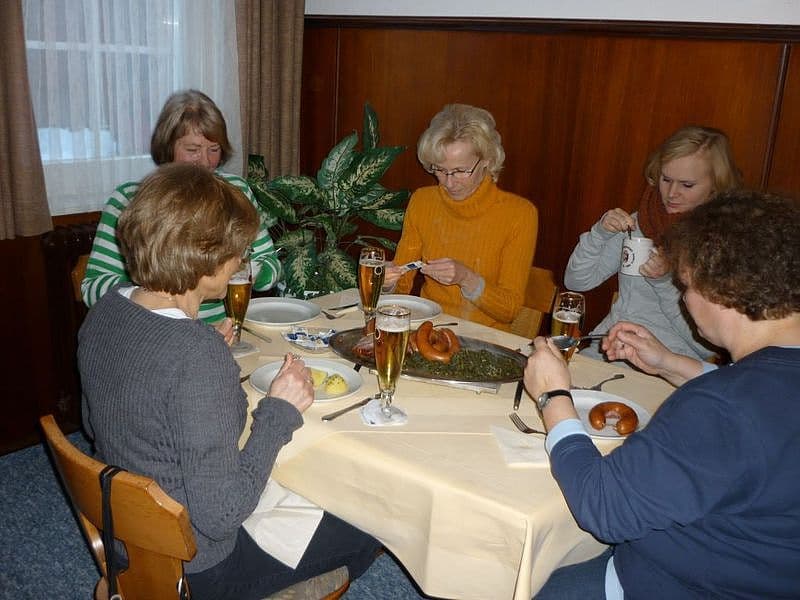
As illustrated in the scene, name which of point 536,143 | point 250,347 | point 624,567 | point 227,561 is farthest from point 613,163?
point 227,561

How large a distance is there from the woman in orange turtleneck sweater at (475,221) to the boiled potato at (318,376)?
959 millimetres

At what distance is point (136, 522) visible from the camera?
1.22 m

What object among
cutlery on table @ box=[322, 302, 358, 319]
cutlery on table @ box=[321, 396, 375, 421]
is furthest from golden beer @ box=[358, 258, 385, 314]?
cutlery on table @ box=[321, 396, 375, 421]

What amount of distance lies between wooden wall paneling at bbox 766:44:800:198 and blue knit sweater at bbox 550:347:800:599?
196cm

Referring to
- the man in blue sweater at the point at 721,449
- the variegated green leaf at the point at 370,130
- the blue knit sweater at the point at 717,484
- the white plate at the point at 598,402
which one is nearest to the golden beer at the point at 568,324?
the white plate at the point at 598,402

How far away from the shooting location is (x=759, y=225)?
1.20 metres

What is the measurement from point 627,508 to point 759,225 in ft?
1.67

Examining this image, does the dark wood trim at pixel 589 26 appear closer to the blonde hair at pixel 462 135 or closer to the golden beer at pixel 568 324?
the blonde hair at pixel 462 135

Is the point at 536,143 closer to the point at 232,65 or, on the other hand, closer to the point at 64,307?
the point at 232,65

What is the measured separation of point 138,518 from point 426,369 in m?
0.79

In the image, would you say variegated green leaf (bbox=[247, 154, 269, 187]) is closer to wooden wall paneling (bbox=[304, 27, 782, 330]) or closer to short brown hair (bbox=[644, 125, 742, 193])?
wooden wall paneling (bbox=[304, 27, 782, 330])

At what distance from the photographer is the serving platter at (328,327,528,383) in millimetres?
1761

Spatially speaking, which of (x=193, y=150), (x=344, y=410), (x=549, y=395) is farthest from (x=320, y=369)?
(x=193, y=150)

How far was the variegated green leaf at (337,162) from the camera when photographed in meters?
3.37
